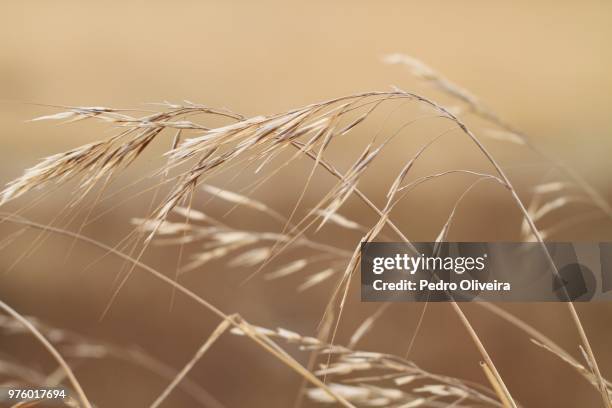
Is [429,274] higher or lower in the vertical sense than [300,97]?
lower

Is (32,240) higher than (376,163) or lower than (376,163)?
lower

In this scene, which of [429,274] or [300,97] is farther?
[300,97]

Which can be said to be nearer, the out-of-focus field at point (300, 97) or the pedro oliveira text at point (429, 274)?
the pedro oliveira text at point (429, 274)

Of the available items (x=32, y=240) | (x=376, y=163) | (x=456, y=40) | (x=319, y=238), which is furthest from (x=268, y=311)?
(x=456, y=40)

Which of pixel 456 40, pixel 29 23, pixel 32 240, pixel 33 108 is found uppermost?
pixel 456 40

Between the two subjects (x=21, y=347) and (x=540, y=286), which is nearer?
(x=540, y=286)

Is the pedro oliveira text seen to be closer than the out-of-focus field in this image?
Yes

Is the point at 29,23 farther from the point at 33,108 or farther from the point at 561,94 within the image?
the point at 561,94
